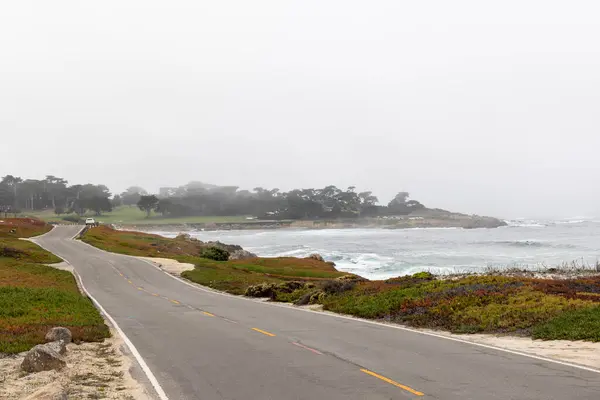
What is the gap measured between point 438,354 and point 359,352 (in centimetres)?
194

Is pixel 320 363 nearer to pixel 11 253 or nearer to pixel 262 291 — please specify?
pixel 262 291

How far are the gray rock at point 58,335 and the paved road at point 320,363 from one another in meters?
1.87

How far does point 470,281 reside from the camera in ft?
75.5

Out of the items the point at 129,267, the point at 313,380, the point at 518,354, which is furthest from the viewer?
the point at 129,267

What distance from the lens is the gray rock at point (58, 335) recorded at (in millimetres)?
13094

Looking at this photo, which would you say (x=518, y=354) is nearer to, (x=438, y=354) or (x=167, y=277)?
(x=438, y=354)

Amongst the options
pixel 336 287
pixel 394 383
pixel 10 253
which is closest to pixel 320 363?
pixel 394 383

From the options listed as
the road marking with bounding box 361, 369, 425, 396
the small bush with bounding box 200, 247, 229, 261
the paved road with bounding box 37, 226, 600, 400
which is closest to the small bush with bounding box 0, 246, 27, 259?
the small bush with bounding box 200, 247, 229, 261

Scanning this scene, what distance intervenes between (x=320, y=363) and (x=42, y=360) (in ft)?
20.0

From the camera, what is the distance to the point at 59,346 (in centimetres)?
1205

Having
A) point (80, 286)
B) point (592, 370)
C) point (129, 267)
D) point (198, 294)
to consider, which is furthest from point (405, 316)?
point (129, 267)

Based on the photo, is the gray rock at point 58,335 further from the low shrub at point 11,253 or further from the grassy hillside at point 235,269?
the low shrub at point 11,253

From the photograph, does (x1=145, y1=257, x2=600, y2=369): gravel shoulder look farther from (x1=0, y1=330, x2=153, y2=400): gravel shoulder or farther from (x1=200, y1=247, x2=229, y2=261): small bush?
(x1=200, y1=247, x2=229, y2=261): small bush

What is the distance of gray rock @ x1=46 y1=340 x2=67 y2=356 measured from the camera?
11830mm
